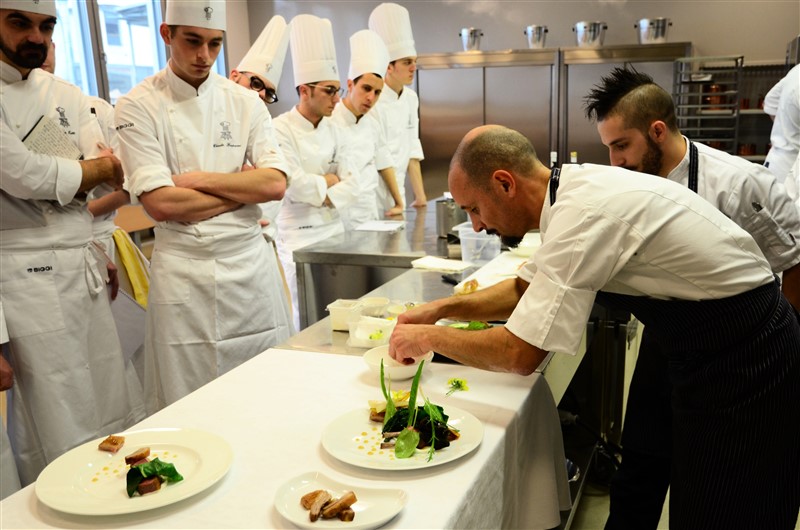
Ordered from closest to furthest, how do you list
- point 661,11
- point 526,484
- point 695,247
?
1. point 695,247
2. point 526,484
3. point 661,11

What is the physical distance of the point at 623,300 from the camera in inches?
58.7

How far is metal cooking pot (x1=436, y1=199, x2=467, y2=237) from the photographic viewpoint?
3.10 meters

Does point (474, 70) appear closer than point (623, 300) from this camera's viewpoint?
No

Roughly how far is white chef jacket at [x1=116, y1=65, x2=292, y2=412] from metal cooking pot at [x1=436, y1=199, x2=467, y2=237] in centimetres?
93

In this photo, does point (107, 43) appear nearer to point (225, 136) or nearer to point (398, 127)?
point (398, 127)

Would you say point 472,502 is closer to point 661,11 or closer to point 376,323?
point 376,323

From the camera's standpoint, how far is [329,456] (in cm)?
120

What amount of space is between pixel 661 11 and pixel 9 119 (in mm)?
5534

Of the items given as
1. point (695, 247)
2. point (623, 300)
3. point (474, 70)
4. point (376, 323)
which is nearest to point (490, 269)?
point (376, 323)

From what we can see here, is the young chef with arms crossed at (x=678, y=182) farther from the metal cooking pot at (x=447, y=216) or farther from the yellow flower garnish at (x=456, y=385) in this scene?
the metal cooking pot at (x=447, y=216)

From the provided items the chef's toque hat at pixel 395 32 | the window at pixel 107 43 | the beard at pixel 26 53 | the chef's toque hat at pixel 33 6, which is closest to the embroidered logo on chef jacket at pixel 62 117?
the beard at pixel 26 53

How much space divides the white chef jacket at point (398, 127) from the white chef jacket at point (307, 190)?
0.97 metres

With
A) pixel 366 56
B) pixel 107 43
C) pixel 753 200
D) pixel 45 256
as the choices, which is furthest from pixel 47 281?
pixel 107 43

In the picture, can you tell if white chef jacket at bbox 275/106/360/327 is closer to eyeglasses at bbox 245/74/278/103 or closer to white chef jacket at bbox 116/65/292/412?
eyeglasses at bbox 245/74/278/103
